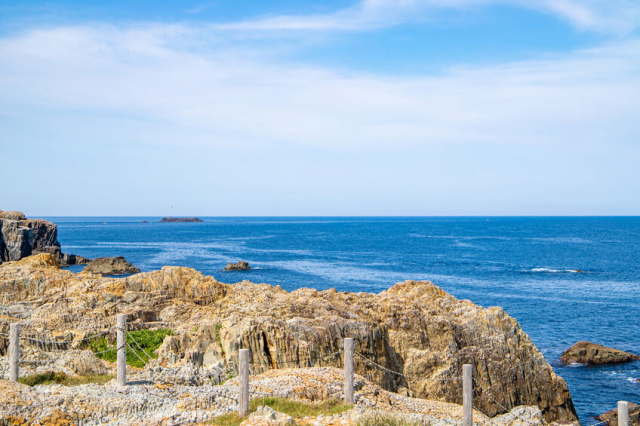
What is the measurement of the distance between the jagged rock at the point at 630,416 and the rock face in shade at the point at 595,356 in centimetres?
963

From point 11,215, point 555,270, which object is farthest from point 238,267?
point 555,270

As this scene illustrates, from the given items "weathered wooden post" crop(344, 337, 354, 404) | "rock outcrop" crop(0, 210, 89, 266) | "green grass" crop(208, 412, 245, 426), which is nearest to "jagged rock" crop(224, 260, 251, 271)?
"rock outcrop" crop(0, 210, 89, 266)

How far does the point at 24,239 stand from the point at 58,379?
7905 cm

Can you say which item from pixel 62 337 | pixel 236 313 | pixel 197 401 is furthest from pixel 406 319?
pixel 62 337

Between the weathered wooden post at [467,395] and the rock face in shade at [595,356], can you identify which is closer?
the weathered wooden post at [467,395]

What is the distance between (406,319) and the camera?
2275 cm

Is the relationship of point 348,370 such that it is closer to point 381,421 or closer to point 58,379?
point 381,421

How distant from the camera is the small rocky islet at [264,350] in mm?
13430

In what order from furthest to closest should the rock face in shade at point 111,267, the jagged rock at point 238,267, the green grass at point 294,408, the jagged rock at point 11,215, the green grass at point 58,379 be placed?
1. the jagged rock at point 11,215
2. the jagged rock at point 238,267
3. the rock face in shade at point 111,267
4. the green grass at point 58,379
5. the green grass at point 294,408

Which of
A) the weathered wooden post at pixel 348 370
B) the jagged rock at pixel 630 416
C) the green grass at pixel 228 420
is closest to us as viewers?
the green grass at pixel 228 420

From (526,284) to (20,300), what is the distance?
62.3 m

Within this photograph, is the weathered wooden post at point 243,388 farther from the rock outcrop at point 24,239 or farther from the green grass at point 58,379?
the rock outcrop at point 24,239

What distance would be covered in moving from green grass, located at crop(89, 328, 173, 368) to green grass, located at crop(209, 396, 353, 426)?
6.25 metres

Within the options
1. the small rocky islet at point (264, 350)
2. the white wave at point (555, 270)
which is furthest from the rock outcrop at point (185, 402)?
the white wave at point (555, 270)
